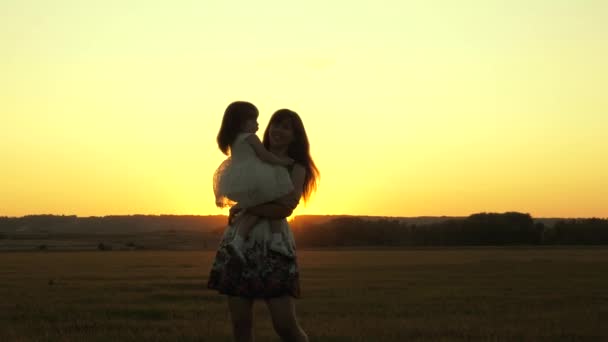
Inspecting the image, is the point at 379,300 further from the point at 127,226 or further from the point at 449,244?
the point at 127,226

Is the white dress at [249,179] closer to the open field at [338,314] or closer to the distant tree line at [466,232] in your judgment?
the open field at [338,314]

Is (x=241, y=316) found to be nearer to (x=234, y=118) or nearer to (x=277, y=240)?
(x=277, y=240)

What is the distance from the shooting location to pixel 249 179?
5.98 metres

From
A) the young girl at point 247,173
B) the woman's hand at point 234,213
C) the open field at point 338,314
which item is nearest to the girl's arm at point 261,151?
the young girl at point 247,173

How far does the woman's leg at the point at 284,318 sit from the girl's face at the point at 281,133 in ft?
3.28

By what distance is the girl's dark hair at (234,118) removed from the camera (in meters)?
6.07

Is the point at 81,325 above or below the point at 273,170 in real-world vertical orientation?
below

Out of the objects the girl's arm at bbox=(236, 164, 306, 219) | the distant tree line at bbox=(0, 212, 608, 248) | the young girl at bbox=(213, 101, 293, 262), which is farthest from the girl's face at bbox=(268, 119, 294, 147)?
the distant tree line at bbox=(0, 212, 608, 248)

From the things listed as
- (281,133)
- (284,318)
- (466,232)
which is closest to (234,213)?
(281,133)

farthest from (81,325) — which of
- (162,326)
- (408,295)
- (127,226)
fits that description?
(127,226)

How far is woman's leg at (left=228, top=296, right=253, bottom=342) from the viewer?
5996 mm

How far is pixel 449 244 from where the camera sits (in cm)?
10281

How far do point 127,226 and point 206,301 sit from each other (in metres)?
154

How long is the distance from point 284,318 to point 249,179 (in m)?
0.90
